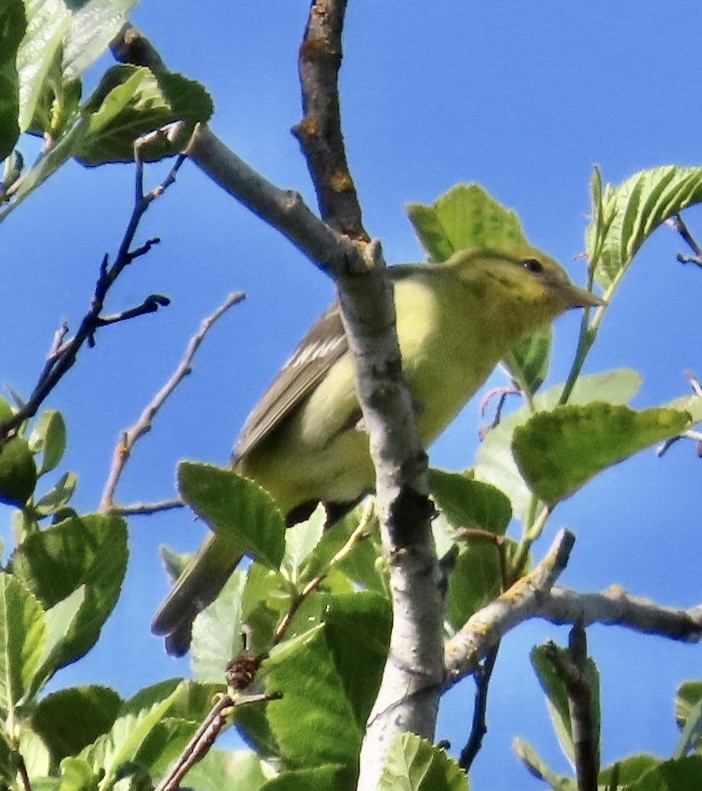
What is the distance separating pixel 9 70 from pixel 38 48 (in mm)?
71

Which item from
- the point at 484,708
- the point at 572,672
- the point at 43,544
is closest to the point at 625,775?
the point at 484,708

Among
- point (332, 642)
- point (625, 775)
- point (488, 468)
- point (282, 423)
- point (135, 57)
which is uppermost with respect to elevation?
point (282, 423)

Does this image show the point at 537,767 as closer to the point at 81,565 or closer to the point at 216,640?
the point at 216,640

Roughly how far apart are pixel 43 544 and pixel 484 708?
79 centimetres

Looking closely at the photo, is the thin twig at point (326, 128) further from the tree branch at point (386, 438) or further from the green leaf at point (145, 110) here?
the green leaf at point (145, 110)

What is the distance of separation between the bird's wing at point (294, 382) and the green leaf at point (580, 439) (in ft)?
7.80

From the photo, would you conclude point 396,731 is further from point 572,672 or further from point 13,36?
point 13,36

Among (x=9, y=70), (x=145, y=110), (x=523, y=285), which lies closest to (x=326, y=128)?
(x=145, y=110)

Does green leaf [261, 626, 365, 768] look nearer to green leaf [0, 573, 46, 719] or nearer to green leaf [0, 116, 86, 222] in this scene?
green leaf [0, 573, 46, 719]

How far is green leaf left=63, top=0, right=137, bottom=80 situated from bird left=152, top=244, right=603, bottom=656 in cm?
211

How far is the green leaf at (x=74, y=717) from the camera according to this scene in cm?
203

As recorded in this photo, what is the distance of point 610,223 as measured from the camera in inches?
108

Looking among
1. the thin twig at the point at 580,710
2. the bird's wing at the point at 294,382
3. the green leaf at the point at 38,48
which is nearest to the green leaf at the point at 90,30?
the green leaf at the point at 38,48

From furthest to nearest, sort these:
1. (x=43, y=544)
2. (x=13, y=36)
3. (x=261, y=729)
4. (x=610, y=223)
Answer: (x=610, y=223), (x=261, y=729), (x=43, y=544), (x=13, y=36)
